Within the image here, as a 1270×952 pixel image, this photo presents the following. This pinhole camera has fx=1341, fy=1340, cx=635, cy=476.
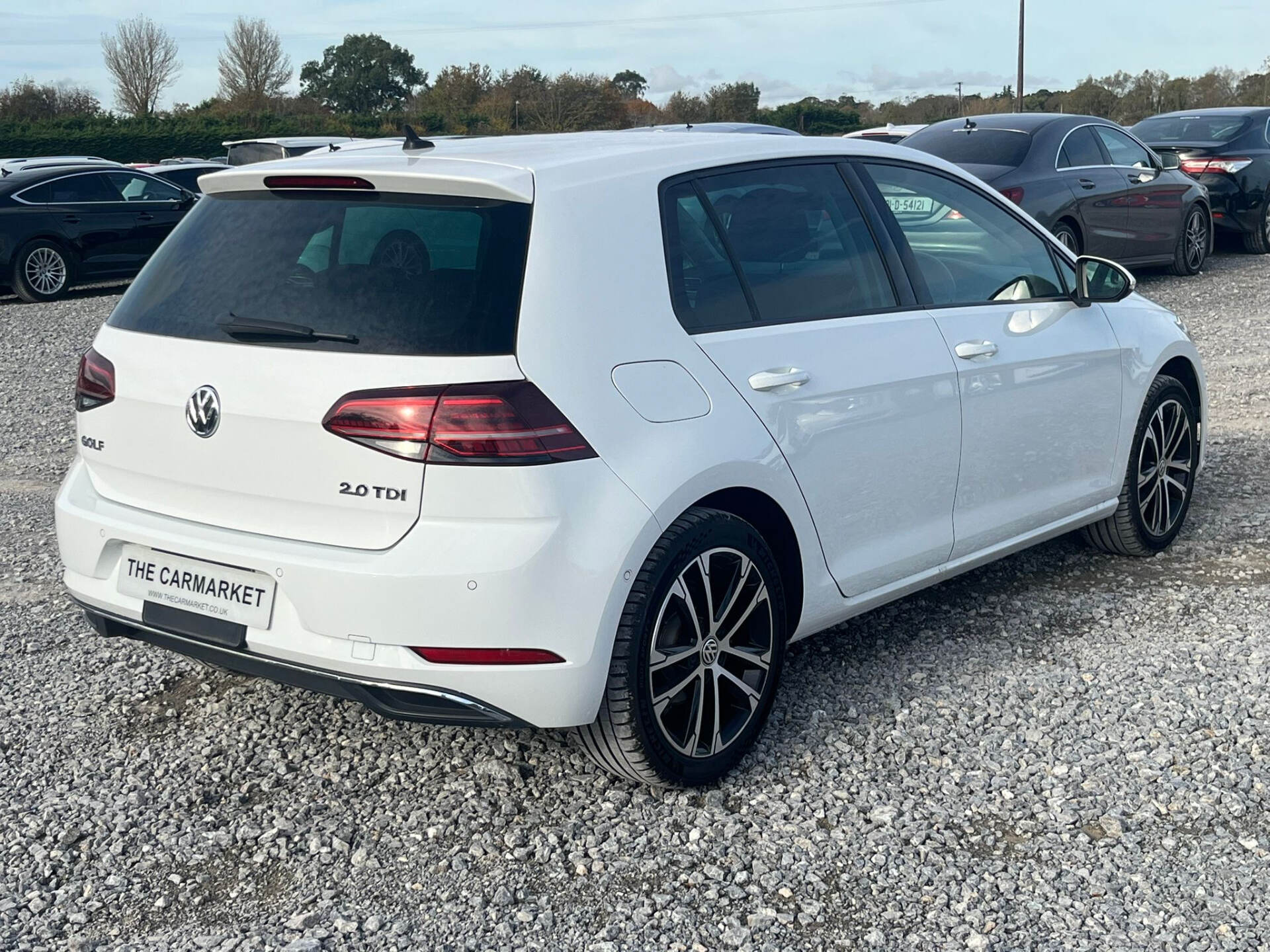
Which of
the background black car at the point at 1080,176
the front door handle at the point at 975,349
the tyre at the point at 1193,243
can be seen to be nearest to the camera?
the front door handle at the point at 975,349

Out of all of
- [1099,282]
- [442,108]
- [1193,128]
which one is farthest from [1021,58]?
[1099,282]

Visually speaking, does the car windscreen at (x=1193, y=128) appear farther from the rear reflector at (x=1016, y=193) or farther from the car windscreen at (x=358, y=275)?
the car windscreen at (x=358, y=275)

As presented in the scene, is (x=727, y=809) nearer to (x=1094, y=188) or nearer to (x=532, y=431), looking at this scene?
(x=532, y=431)

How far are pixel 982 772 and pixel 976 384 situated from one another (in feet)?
4.14

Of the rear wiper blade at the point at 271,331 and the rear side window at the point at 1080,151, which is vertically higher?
the rear side window at the point at 1080,151

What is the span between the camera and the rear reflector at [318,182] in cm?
335

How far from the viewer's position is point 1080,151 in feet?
39.7

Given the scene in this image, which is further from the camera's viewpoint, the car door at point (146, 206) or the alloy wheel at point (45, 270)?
the car door at point (146, 206)

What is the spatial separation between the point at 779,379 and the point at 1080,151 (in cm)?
962

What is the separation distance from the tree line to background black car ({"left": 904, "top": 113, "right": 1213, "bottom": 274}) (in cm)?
3094

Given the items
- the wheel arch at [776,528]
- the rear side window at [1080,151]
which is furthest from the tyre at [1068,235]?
the wheel arch at [776,528]

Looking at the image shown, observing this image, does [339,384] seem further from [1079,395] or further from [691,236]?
[1079,395]

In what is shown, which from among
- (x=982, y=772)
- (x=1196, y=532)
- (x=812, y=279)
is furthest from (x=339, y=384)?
(x=1196, y=532)

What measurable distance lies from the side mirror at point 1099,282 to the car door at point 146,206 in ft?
42.9
